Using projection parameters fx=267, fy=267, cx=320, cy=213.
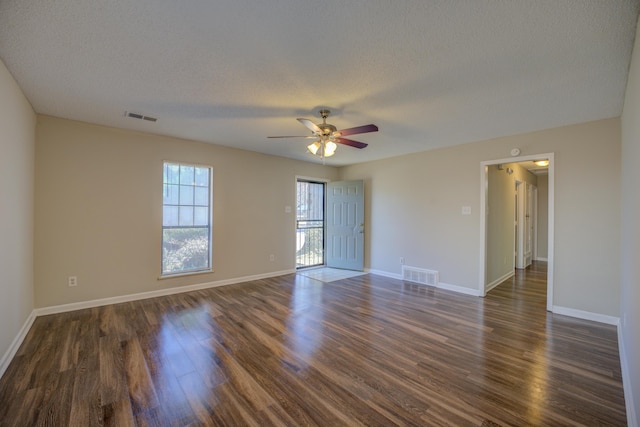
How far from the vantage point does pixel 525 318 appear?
343 cm

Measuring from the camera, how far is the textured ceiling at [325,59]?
1.64 metres

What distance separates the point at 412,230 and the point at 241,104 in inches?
152

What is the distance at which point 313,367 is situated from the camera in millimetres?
2311

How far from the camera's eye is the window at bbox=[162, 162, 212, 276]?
14.4 feet

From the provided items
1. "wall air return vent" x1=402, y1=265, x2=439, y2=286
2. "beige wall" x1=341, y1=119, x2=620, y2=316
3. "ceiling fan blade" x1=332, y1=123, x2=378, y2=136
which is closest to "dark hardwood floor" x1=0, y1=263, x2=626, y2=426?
"beige wall" x1=341, y1=119, x2=620, y2=316

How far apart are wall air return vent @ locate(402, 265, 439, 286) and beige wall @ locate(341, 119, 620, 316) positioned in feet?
0.38

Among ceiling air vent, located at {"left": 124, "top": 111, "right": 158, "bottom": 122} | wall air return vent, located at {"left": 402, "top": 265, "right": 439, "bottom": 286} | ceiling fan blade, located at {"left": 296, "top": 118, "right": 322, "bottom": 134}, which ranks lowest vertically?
wall air return vent, located at {"left": 402, "top": 265, "right": 439, "bottom": 286}

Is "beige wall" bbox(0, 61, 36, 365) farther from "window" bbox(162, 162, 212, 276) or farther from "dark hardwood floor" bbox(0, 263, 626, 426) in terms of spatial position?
"window" bbox(162, 162, 212, 276)

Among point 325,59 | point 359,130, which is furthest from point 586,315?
point 325,59

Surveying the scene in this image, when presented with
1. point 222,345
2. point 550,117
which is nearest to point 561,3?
point 550,117

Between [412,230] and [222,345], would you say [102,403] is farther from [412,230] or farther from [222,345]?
[412,230]

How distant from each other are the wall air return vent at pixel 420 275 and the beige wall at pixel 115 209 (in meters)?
2.99

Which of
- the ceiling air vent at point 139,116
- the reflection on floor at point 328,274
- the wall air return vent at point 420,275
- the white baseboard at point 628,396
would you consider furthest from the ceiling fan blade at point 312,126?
the wall air return vent at point 420,275

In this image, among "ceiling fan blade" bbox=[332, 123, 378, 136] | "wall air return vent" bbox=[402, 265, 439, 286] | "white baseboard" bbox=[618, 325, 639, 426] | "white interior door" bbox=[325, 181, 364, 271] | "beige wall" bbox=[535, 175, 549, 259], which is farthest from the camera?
"beige wall" bbox=[535, 175, 549, 259]
